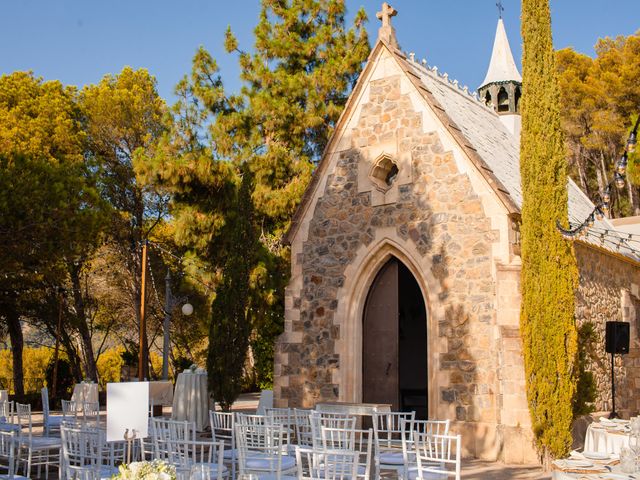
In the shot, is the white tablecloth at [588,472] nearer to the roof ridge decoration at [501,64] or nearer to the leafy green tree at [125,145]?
the roof ridge decoration at [501,64]

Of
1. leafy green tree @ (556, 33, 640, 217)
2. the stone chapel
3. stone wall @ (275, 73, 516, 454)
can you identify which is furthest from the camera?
leafy green tree @ (556, 33, 640, 217)

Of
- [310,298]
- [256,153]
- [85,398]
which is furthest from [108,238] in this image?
[310,298]

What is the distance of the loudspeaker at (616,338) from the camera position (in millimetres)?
11445

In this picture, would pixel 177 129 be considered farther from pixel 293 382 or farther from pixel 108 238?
pixel 293 382

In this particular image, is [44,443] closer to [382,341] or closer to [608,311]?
[382,341]

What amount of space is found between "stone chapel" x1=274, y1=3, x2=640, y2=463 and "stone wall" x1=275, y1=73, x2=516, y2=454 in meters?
0.02

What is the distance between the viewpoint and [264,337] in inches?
899

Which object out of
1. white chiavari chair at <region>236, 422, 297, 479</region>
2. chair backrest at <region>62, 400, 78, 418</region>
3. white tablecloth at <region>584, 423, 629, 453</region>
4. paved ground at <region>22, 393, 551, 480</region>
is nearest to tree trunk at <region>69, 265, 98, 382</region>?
chair backrest at <region>62, 400, 78, 418</region>

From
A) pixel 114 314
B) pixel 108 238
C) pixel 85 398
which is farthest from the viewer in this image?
pixel 114 314

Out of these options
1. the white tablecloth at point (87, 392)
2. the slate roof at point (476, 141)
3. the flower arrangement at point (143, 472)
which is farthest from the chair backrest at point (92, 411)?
the flower arrangement at point (143, 472)

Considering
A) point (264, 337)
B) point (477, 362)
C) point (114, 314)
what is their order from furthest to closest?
point (114, 314) → point (264, 337) → point (477, 362)

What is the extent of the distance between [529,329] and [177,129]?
13971 millimetres

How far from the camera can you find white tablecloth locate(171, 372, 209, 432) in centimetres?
1330

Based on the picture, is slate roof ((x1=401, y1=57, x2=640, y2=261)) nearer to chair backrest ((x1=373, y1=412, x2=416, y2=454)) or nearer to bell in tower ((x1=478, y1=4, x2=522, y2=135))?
bell in tower ((x1=478, y1=4, x2=522, y2=135))
